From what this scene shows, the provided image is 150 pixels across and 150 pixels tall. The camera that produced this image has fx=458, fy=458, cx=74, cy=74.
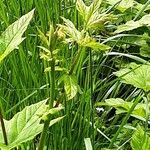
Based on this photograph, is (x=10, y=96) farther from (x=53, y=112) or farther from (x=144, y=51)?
(x=53, y=112)

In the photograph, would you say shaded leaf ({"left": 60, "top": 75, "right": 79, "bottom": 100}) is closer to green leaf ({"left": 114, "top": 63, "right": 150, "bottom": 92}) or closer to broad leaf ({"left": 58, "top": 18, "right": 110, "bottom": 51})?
broad leaf ({"left": 58, "top": 18, "right": 110, "bottom": 51})

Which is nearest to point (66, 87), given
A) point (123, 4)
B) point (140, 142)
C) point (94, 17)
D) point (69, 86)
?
point (69, 86)

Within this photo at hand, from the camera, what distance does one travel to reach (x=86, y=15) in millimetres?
737

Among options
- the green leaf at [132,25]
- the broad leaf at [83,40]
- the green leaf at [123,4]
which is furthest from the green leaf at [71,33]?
the green leaf at [123,4]

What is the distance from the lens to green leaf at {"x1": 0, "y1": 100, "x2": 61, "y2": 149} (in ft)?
2.28

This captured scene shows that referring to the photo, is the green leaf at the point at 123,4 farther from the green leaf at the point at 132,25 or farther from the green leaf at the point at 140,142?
the green leaf at the point at 140,142

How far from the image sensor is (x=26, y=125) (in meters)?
0.72

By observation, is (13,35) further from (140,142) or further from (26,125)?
(140,142)

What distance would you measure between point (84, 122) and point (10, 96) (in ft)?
0.83

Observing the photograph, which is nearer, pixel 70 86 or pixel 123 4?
pixel 70 86

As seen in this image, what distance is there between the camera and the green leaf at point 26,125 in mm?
695

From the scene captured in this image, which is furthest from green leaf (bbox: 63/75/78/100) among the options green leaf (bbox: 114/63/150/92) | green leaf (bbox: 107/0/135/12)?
green leaf (bbox: 107/0/135/12)

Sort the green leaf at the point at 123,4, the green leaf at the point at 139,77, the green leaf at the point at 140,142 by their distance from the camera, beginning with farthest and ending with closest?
the green leaf at the point at 123,4, the green leaf at the point at 139,77, the green leaf at the point at 140,142

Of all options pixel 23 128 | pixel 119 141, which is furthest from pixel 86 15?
pixel 119 141
